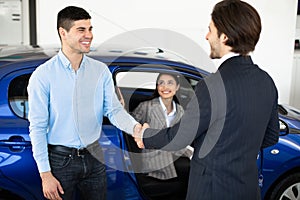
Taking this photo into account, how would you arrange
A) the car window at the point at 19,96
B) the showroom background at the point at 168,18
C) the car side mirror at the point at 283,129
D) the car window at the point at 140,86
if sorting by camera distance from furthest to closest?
the showroom background at the point at 168,18 → the car side mirror at the point at 283,129 → the car window at the point at 140,86 → the car window at the point at 19,96

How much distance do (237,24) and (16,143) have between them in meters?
1.33

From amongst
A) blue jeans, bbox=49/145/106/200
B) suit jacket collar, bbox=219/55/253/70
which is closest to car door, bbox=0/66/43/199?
blue jeans, bbox=49/145/106/200

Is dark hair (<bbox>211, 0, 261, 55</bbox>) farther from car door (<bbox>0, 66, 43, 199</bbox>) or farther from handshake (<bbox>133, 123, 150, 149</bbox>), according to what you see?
car door (<bbox>0, 66, 43, 199</bbox>)

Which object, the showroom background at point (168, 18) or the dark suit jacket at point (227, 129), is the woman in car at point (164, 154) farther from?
the showroom background at point (168, 18)

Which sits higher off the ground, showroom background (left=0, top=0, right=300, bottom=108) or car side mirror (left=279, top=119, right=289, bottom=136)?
showroom background (left=0, top=0, right=300, bottom=108)

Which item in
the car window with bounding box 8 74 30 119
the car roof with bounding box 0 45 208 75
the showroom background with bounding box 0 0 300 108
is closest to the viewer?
the car window with bounding box 8 74 30 119

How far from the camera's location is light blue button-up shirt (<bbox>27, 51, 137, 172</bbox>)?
182cm

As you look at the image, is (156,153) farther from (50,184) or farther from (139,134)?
(50,184)

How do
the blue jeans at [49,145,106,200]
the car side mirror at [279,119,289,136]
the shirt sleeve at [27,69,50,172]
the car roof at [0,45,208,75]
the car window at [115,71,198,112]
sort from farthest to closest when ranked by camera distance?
1. the car side mirror at [279,119,289,136]
2. the car window at [115,71,198,112]
3. the car roof at [0,45,208,75]
4. the blue jeans at [49,145,106,200]
5. the shirt sleeve at [27,69,50,172]

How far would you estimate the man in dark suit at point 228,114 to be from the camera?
1547 millimetres

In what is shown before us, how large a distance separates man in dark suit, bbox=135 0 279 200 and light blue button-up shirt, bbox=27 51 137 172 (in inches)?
17.5

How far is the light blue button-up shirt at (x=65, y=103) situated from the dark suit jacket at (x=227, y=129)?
1.41 feet

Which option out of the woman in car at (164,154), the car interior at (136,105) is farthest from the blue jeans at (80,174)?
the woman in car at (164,154)

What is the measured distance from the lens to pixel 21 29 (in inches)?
242
